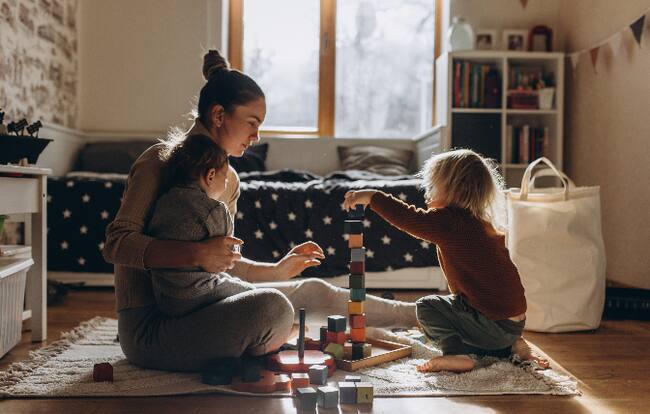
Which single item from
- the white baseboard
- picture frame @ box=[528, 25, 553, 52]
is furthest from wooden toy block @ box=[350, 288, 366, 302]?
picture frame @ box=[528, 25, 553, 52]

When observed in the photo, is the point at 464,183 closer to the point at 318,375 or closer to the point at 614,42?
the point at 318,375

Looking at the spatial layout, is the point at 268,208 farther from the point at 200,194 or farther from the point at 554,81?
the point at 554,81

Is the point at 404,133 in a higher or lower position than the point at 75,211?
Result: higher

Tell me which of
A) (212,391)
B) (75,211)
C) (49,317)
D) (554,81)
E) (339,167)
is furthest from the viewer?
(339,167)

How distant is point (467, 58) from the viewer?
3.58 m

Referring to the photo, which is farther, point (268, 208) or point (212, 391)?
point (268, 208)

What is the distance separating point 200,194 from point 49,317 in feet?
3.91

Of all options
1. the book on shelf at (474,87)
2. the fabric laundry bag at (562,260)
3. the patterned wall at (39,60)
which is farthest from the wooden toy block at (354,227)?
the book on shelf at (474,87)

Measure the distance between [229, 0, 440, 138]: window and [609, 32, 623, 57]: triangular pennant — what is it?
1193mm

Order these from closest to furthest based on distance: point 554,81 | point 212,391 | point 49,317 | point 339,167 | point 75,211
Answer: point 212,391, point 49,317, point 75,211, point 554,81, point 339,167

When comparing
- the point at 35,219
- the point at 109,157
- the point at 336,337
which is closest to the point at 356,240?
the point at 336,337

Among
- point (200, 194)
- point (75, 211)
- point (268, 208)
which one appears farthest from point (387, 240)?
point (200, 194)

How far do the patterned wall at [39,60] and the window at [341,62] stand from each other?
0.95 metres

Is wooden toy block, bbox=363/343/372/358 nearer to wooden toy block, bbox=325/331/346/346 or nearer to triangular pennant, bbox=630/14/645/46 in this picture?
wooden toy block, bbox=325/331/346/346
